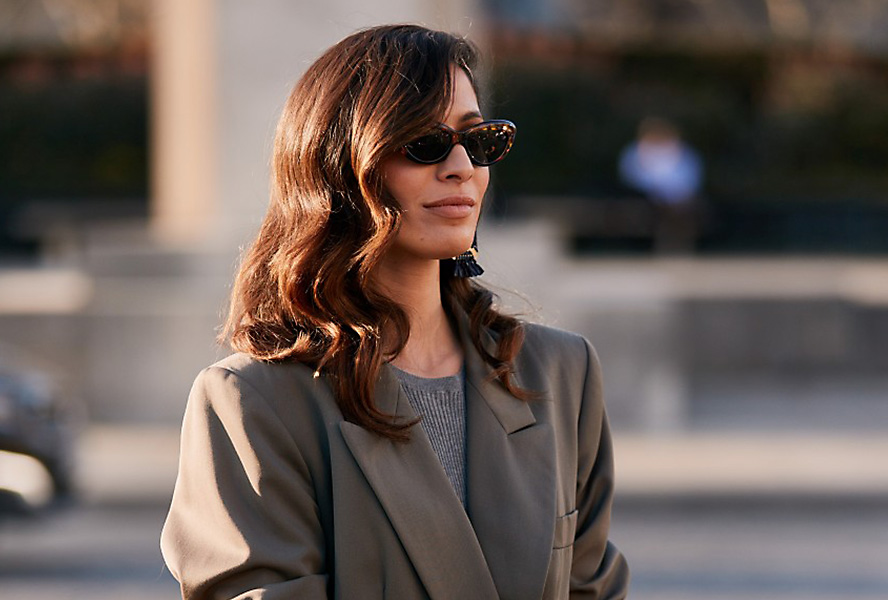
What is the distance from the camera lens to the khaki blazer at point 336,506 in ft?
7.93

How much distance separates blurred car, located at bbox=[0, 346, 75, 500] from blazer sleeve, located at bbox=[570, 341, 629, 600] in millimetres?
5800

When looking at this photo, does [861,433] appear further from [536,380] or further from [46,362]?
[536,380]

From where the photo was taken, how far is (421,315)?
2.71m

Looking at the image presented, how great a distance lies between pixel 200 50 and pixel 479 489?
32.1 feet

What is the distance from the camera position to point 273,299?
2.63 m

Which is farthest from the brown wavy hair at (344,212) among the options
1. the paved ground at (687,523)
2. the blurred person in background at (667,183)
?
the blurred person in background at (667,183)

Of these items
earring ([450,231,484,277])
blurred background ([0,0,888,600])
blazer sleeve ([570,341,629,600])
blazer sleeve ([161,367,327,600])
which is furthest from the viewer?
blurred background ([0,0,888,600])

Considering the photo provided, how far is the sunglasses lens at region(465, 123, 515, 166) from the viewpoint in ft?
8.55

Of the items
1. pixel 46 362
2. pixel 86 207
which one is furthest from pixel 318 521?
pixel 86 207

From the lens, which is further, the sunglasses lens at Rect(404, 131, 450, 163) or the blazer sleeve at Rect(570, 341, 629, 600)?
the blazer sleeve at Rect(570, 341, 629, 600)

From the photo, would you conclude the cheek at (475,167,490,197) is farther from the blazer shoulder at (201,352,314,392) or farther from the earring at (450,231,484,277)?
the blazer shoulder at (201,352,314,392)

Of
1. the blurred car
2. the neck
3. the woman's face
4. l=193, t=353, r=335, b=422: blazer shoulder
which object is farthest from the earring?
the blurred car

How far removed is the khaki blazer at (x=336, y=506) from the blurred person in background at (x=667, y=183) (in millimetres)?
16273

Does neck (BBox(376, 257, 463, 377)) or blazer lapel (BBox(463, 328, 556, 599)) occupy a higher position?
neck (BBox(376, 257, 463, 377))
